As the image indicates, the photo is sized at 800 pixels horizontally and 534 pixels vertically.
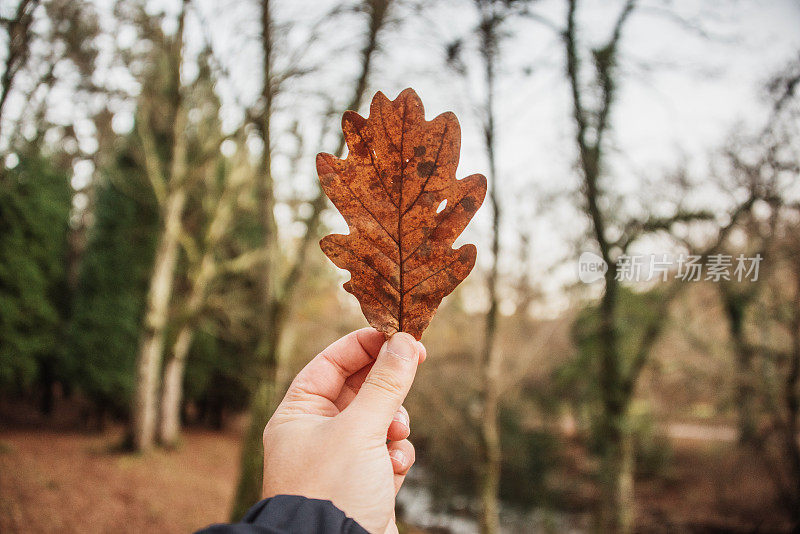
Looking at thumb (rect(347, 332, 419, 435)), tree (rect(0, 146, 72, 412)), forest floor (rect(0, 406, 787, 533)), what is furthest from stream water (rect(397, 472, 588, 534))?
thumb (rect(347, 332, 419, 435))

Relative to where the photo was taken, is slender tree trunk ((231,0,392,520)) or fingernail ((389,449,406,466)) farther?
slender tree trunk ((231,0,392,520))

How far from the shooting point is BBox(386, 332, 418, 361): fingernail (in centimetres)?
114

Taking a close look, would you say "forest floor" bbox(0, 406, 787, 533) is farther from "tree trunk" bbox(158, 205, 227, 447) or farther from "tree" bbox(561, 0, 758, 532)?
"tree" bbox(561, 0, 758, 532)

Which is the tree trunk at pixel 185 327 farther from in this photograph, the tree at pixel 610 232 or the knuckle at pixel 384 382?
the knuckle at pixel 384 382

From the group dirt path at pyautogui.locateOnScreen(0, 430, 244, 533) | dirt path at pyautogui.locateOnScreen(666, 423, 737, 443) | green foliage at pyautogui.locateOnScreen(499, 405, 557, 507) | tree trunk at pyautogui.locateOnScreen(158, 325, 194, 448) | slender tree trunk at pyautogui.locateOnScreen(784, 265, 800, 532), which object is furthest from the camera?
green foliage at pyautogui.locateOnScreen(499, 405, 557, 507)

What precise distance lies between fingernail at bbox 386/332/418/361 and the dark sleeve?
14.6 inches

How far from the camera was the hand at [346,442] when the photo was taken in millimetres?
1018

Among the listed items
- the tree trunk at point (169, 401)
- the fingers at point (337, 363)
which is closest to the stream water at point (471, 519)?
the tree trunk at point (169, 401)

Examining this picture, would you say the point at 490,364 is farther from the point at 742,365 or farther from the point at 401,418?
the point at 401,418

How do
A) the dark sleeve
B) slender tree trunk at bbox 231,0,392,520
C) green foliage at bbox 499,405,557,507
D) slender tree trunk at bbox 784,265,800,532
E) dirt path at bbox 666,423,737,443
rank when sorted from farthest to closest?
1. green foliage at bbox 499,405,557,507
2. dirt path at bbox 666,423,737,443
3. slender tree trunk at bbox 784,265,800,532
4. slender tree trunk at bbox 231,0,392,520
5. the dark sleeve

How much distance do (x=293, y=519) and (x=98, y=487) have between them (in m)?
9.29

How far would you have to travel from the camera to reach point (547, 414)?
47.7ft

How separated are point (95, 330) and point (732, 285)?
14.1m

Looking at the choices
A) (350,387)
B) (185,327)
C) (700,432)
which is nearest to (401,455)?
(350,387)
